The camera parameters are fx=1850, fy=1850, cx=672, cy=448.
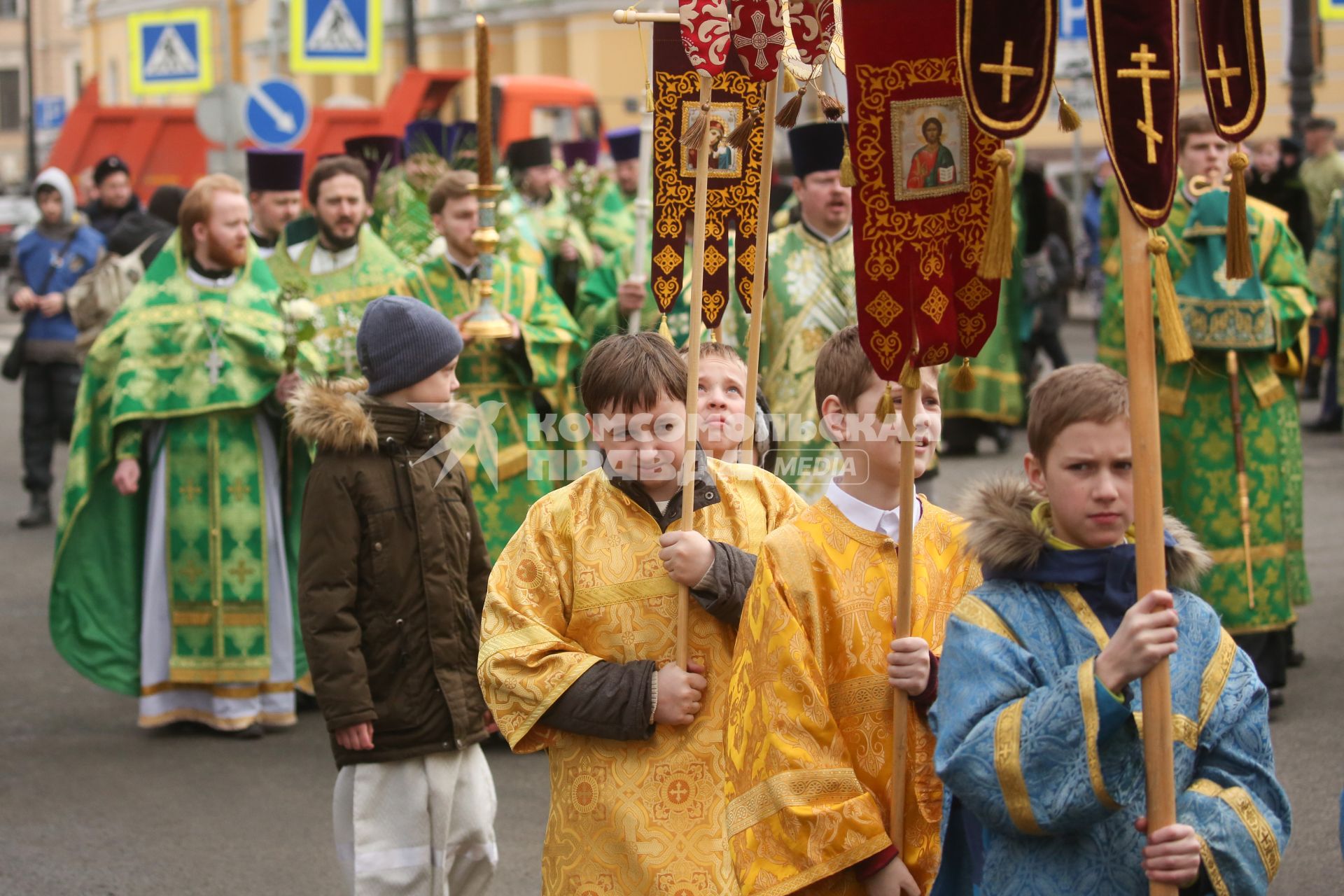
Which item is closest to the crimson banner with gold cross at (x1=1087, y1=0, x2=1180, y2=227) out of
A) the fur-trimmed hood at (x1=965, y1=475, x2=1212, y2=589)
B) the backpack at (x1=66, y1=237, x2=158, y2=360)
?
the fur-trimmed hood at (x1=965, y1=475, x2=1212, y2=589)

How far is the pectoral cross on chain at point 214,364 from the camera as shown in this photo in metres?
7.48

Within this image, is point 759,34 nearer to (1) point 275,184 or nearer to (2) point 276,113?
(1) point 275,184

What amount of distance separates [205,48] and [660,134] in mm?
10506

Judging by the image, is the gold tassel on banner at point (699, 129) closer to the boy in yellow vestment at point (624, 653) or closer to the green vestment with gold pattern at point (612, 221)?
the boy in yellow vestment at point (624, 653)

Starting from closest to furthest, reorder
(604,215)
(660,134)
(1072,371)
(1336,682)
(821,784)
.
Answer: (1072,371)
(821,784)
(660,134)
(1336,682)
(604,215)

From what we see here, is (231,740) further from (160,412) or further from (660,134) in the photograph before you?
(660,134)

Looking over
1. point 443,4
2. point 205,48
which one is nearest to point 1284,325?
point 205,48

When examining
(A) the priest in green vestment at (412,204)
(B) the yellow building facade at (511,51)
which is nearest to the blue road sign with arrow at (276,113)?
(A) the priest in green vestment at (412,204)

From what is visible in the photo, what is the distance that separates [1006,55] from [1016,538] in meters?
0.75

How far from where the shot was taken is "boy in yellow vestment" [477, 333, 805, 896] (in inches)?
145

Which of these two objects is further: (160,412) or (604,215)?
(604,215)

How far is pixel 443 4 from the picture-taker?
157 ft

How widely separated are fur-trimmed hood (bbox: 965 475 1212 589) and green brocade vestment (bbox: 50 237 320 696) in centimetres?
487

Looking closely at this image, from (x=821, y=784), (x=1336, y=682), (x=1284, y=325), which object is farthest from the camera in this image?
(x=1336, y=682)
